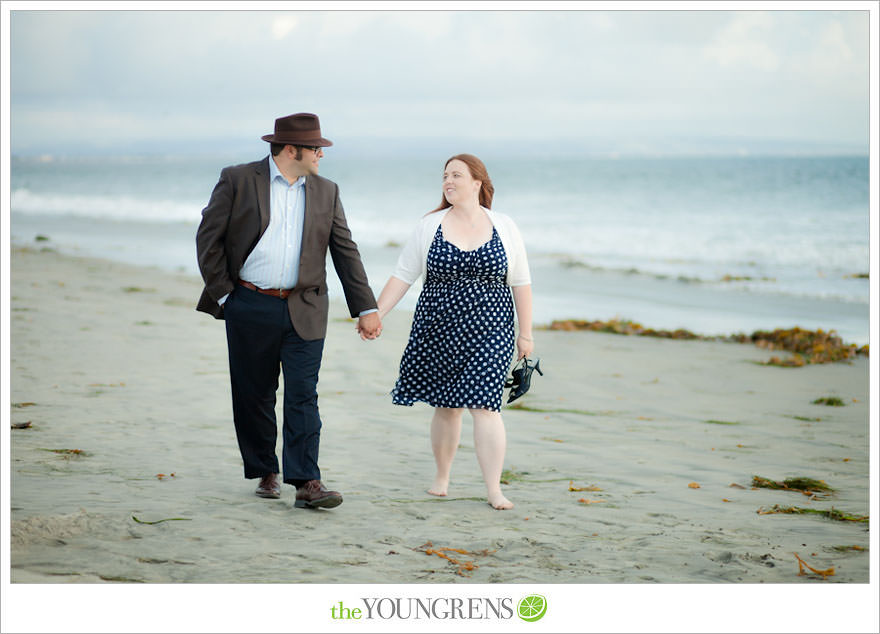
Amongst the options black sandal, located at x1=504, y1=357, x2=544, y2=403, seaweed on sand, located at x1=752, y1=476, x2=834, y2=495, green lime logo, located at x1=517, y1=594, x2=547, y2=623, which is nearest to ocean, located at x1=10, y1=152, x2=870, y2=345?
seaweed on sand, located at x1=752, y1=476, x2=834, y2=495

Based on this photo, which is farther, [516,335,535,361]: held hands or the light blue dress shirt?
[516,335,535,361]: held hands

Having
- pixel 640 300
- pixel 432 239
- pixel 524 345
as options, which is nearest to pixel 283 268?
pixel 432 239

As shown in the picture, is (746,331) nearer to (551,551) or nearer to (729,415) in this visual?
(729,415)

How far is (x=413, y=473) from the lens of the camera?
17.4ft

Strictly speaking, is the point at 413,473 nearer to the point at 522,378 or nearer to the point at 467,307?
the point at 522,378

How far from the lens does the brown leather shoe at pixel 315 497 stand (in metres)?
4.40

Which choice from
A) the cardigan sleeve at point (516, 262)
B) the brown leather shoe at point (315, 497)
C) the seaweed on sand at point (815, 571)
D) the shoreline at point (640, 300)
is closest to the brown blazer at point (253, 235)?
the brown leather shoe at point (315, 497)

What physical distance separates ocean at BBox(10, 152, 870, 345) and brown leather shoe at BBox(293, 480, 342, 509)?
320 inches

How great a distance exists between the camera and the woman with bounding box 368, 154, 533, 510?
15.0 feet

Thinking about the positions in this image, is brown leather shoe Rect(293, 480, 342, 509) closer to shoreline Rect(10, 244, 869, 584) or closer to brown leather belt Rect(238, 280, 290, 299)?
shoreline Rect(10, 244, 869, 584)

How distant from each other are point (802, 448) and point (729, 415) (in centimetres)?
109

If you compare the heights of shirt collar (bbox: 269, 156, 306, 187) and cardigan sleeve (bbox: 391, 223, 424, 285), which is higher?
shirt collar (bbox: 269, 156, 306, 187)

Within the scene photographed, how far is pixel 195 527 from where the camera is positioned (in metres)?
4.09

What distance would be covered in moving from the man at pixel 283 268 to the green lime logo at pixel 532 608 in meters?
1.27
